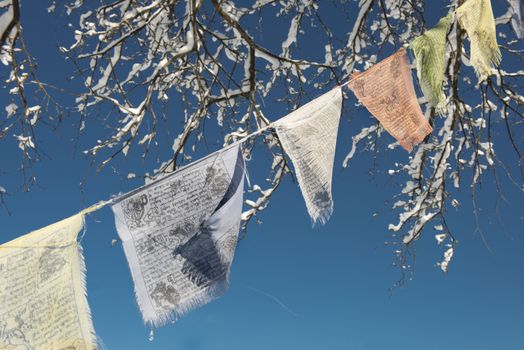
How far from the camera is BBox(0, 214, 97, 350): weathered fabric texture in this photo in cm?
157

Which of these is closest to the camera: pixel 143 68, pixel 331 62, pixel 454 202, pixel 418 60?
pixel 418 60

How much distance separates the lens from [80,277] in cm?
165

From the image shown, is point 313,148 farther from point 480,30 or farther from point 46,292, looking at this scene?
point 46,292

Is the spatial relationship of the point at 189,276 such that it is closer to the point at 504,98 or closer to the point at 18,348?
the point at 18,348

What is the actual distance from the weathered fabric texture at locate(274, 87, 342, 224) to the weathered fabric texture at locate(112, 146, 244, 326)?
0.28 metres

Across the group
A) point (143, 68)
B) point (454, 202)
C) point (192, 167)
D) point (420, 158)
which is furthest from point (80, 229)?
point (454, 202)

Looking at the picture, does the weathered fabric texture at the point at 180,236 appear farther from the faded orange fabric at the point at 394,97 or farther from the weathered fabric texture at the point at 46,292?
the faded orange fabric at the point at 394,97

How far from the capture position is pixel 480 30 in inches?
89.2

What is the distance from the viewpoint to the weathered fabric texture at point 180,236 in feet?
5.80

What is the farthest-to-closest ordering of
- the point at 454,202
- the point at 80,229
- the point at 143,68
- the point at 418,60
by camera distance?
1. the point at 454,202
2. the point at 143,68
3. the point at 418,60
4. the point at 80,229

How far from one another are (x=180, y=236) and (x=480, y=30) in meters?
1.42

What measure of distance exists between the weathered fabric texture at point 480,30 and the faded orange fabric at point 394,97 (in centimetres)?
31

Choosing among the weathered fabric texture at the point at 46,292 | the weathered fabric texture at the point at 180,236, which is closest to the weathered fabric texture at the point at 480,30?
the weathered fabric texture at the point at 180,236

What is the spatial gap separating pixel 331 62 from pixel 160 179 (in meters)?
1.51
